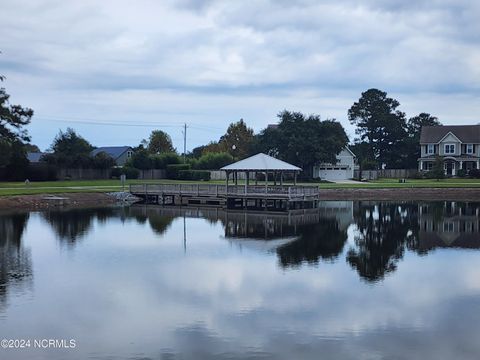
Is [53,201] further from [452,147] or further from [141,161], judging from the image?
[452,147]

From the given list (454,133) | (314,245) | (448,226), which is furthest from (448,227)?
(454,133)

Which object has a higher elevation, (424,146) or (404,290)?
(424,146)

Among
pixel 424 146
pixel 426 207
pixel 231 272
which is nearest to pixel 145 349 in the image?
pixel 231 272

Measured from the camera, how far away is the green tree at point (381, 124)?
97125 millimetres

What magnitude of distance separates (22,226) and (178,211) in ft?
48.9

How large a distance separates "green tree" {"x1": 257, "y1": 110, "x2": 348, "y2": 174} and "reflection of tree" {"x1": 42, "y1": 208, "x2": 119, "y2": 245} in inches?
1340

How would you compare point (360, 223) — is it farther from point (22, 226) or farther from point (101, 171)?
point (101, 171)

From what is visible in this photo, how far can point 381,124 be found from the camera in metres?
98.2

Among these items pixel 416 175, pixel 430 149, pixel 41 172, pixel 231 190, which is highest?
pixel 430 149

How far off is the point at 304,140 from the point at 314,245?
1889 inches

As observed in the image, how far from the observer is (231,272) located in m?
21.6

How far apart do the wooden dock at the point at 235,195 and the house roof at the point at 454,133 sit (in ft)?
128

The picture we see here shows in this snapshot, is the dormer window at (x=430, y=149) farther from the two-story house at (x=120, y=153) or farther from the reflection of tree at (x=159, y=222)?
the reflection of tree at (x=159, y=222)

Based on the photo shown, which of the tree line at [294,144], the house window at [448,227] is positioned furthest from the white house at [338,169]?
the house window at [448,227]
